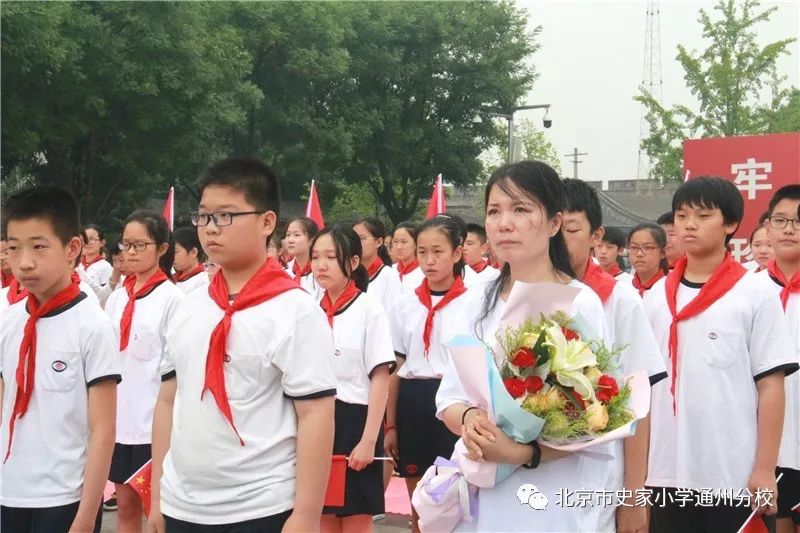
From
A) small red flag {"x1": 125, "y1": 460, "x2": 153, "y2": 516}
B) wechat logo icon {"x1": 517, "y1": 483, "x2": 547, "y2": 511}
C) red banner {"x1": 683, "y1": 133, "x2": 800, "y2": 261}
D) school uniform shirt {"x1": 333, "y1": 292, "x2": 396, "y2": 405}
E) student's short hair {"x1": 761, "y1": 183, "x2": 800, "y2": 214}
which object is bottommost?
small red flag {"x1": 125, "y1": 460, "x2": 153, "y2": 516}

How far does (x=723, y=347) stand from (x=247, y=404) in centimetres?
198

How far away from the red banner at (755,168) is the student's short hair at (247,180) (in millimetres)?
7277

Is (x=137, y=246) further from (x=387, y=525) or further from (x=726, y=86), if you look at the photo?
(x=726, y=86)

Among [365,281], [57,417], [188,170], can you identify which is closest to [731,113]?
[188,170]

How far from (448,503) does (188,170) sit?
23538mm

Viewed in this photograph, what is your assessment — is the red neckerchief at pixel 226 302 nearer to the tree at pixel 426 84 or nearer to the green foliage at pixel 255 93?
the green foliage at pixel 255 93

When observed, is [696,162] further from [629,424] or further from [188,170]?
[188,170]

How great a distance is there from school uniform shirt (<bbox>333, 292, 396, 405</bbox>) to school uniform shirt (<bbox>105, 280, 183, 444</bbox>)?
0.98 m

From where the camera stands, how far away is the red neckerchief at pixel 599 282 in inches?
142

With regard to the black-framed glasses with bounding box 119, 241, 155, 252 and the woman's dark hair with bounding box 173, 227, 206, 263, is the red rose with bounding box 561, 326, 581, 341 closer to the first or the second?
the black-framed glasses with bounding box 119, 241, 155, 252

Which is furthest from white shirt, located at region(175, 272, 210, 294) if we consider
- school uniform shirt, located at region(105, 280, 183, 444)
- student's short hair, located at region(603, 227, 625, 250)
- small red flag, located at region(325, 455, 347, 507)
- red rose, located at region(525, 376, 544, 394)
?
red rose, located at region(525, 376, 544, 394)

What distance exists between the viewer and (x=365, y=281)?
5.54m

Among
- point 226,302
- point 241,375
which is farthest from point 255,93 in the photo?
point 241,375

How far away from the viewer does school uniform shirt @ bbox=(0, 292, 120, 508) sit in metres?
3.55
